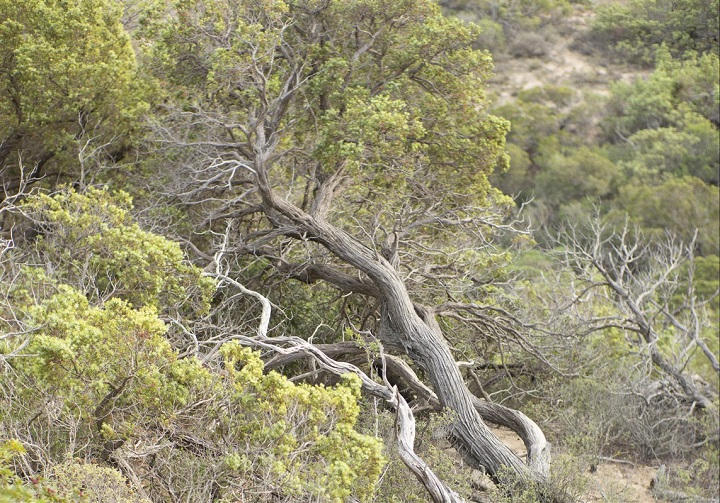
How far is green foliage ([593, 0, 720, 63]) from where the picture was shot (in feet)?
81.4

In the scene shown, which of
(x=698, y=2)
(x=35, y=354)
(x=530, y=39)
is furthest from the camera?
(x=530, y=39)

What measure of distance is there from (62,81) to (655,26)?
2516 cm

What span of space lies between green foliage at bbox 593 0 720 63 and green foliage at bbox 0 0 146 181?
15081mm

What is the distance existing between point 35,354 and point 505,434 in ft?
23.6

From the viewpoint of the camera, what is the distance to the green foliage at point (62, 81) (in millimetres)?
11328

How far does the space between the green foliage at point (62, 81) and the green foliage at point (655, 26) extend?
15.1 metres

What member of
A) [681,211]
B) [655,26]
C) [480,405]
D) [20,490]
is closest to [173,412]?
[20,490]

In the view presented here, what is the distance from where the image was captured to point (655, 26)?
102 feet

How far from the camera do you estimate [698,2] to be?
76.2 feet

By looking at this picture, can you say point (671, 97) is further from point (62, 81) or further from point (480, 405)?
point (62, 81)

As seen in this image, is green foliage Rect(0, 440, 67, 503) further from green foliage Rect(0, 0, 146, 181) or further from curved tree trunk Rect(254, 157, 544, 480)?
green foliage Rect(0, 0, 146, 181)

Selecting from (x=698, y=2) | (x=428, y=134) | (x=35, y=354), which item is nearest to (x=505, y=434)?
(x=428, y=134)

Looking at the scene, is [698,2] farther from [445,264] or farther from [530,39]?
[530,39]

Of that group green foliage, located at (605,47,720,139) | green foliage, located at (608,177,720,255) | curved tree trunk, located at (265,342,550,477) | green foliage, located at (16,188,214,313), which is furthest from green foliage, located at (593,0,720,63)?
green foliage, located at (16,188,214,313)
